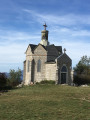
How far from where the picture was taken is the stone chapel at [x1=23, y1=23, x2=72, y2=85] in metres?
43.9

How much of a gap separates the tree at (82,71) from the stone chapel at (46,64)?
127 inches

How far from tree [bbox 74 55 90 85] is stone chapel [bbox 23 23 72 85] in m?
3.23

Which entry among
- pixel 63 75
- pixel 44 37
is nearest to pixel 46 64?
pixel 63 75

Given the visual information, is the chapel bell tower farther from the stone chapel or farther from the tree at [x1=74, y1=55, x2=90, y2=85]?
the tree at [x1=74, y1=55, x2=90, y2=85]

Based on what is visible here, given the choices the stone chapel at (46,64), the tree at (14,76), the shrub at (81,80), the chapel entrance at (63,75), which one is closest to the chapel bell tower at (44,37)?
the stone chapel at (46,64)

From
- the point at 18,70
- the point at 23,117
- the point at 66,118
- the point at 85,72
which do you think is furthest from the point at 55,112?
the point at 18,70

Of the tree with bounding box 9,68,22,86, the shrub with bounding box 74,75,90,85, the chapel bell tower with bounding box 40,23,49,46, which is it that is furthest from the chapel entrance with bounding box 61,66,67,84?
the tree with bounding box 9,68,22,86

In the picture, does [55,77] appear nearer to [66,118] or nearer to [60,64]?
[60,64]

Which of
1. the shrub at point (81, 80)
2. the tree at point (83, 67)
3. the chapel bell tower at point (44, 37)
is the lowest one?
the shrub at point (81, 80)

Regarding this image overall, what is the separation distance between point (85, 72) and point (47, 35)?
13776 mm

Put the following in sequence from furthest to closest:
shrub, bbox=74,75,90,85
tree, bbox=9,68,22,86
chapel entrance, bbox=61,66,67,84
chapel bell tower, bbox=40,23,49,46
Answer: tree, bbox=9,68,22,86
chapel bell tower, bbox=40,23,49,46
shrub, bbox=74,75,90,85
chapel entrance, bbox=61,66,67,84

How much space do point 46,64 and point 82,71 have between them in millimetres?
11432

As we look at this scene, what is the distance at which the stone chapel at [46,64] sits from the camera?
43.9 meters

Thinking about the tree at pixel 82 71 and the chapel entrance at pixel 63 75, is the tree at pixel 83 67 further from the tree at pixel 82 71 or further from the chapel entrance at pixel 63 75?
the chapel entrance at pixel 63 75
